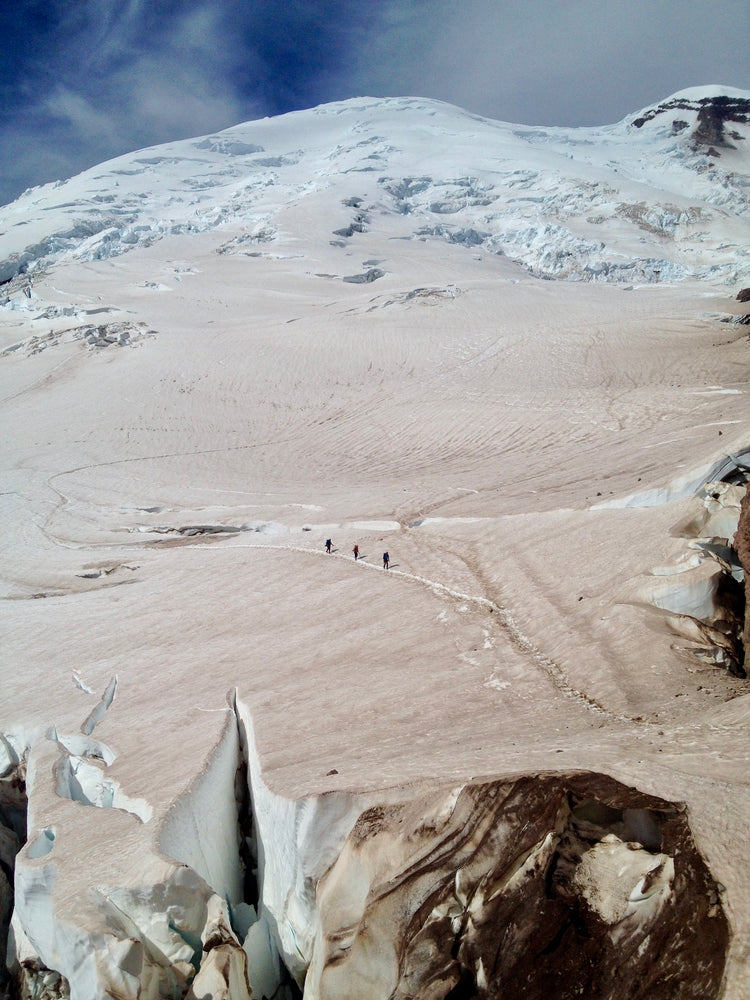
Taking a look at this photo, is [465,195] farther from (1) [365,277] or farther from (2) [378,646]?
(2) [378,646]

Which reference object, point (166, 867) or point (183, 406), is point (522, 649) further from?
point (183, 406)

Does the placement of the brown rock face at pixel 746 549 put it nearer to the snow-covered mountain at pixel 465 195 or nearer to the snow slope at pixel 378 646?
the snow slope at pixel 378 646

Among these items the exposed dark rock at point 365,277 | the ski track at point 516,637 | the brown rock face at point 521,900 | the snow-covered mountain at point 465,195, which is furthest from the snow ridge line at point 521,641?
the snow-covered mountain at point 465,195

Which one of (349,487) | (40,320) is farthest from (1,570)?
(40,320)

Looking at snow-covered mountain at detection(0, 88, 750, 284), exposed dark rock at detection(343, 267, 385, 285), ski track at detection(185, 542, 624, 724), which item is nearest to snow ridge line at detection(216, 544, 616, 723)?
ski track at detection(185, 542, 624, 724)

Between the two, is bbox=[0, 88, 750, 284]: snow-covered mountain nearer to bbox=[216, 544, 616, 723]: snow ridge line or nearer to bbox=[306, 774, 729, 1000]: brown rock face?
bbox=[216, 544, 616, 723]: snow ridge line
